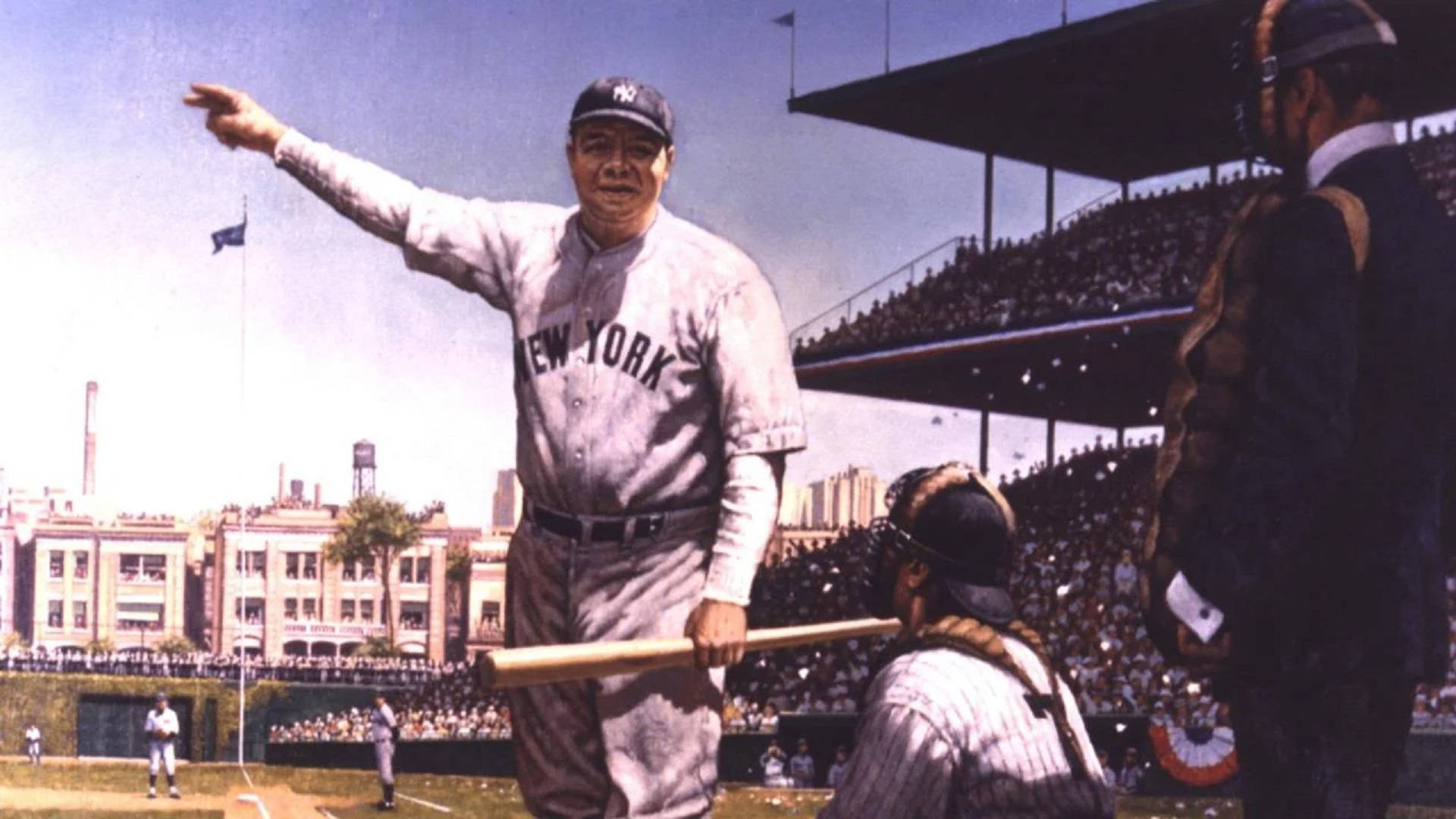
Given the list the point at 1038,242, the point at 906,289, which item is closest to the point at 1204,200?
the point at 1038,242

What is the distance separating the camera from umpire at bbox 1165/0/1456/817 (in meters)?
3.59

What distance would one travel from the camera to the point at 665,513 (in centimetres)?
463

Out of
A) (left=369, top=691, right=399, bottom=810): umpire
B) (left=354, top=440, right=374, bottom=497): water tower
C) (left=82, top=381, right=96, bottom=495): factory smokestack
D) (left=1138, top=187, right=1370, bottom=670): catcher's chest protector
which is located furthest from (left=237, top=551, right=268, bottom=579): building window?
(left=1138, top=187, right=1370, bottom=670): catcher's chest protector

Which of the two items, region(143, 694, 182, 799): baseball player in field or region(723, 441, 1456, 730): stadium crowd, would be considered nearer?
region(723, 441, 1456, 730): stadium crowd

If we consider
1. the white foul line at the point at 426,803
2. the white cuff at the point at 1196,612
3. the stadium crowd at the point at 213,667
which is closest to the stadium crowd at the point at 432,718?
the white foul line at the point at 426,803

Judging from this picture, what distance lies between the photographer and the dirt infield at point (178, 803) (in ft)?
50.7

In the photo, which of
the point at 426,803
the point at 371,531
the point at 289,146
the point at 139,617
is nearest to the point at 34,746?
the point at 371,531

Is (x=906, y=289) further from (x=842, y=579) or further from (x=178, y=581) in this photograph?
(x=178, y=581)

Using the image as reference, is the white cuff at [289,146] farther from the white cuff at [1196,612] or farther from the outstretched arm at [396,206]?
the white cuff at [1196,612]

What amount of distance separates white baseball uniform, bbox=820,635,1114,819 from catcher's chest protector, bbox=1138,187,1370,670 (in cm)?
56

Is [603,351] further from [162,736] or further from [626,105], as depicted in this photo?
[162,736]

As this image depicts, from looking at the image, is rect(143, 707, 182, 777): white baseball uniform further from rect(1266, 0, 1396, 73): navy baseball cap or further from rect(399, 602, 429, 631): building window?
rect(399, 602, 429, 631): building window

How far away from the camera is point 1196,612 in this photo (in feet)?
11.8

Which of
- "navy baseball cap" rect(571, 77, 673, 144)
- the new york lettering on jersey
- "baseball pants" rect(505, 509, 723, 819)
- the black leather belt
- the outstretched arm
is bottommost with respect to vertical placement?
"baseball pants" rect(505, 509, 723, 819)
